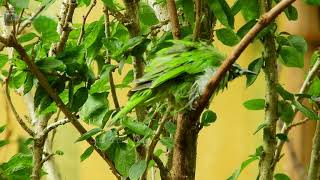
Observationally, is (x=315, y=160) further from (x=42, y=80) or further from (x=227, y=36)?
(x=42, y=80)

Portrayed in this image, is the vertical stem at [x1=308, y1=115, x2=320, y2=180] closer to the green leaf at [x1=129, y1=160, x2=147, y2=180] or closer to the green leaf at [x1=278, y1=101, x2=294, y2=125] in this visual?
the green leaf at [x1=278, y1=101, x2=294, y2=125]

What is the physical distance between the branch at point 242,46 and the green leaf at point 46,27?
0.23m

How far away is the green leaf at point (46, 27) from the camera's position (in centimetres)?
67

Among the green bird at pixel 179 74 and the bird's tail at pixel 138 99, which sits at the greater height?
the green bird at pixel 179 74

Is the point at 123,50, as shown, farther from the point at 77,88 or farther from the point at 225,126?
the point at 225,126

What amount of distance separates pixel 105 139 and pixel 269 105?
0.87 feet

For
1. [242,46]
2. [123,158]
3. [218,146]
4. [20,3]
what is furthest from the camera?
[218,146]

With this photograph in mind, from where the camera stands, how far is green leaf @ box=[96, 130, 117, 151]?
695mm

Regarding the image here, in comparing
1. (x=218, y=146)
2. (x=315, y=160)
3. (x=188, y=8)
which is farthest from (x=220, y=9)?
(x=218, y=146)

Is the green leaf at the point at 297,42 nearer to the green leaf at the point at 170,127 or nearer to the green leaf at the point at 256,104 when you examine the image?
the green leaf at the point at 256,104

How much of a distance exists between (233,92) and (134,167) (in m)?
1.08

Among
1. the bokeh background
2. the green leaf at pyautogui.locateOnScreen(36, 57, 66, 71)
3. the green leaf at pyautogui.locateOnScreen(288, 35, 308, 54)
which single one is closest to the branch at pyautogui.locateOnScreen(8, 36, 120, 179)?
the green leaf at pyautogui.locateOnScreen(36, 57, 66, 71)

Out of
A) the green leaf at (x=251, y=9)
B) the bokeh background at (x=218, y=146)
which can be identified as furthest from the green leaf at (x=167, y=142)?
the bokeh background at (x=218, y=146)

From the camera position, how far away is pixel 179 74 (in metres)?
0.66
